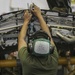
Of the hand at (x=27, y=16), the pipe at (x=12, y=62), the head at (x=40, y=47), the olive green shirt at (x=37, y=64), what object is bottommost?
the pipe at (x=12, y=62)

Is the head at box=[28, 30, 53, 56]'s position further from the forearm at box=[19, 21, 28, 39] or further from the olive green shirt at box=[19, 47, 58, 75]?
the forearm at box=[19, 21, 28, 39]

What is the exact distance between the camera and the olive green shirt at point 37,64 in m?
3.07

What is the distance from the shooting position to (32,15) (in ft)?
11.9

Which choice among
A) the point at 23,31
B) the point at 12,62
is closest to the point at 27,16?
the point at 23,31

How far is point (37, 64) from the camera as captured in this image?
121 inches

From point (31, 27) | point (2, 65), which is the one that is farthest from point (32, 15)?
point (2, 65)

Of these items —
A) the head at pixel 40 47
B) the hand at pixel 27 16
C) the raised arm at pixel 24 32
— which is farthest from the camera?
the hand at pixel 27 16

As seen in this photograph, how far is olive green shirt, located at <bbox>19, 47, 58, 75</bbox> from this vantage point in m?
3.07

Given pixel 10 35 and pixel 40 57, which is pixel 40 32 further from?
pixel 10 35

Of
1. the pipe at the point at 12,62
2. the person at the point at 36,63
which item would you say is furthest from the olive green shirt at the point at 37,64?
the pipe at the point at 12,62

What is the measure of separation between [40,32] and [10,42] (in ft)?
2.04

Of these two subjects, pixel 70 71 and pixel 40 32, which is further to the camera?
pixel 70 71

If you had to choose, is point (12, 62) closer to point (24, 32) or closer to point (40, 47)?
point (24, 32)

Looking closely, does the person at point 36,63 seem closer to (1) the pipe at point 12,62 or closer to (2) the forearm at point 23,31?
(2) the forearm at point 23,31
